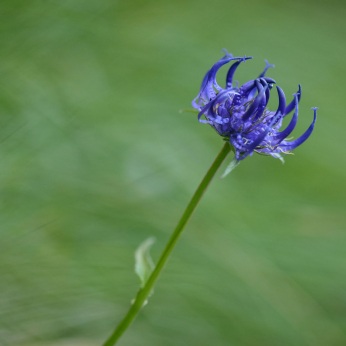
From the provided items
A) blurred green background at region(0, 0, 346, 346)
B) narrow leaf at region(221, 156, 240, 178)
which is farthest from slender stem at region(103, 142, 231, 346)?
blurred green background at region(0, 0, 346, 346)

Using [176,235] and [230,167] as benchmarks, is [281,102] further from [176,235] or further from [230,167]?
[176,235]

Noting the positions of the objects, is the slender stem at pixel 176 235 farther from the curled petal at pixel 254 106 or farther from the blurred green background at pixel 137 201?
the blurred green background at pixel 137 201

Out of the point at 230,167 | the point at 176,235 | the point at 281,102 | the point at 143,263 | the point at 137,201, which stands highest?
the point at 281,102

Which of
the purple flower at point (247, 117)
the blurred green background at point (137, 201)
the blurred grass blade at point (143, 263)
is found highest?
the purple flower at point (247, 117)

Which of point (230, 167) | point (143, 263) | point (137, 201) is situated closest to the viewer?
point (230, 167)

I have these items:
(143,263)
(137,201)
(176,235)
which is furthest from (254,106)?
(137,201)

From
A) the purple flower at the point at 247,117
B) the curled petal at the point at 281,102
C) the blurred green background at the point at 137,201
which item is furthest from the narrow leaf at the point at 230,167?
the blurred green background at the point at 137,201

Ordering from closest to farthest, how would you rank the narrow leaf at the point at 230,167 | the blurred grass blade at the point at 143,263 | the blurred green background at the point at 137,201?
the narrow leaf at the point at 230,167
the blurred grass blade at the point at 143,263
the blurred green background at the point at 137,201

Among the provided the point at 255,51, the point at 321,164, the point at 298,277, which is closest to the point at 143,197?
the point at 298,277

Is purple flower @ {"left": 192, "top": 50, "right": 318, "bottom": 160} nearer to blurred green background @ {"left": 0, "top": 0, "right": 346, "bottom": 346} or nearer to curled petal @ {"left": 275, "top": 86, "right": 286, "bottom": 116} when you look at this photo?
curled petal @ {"left": 275, "top": 86, "right": 286, "bottom": 116}
